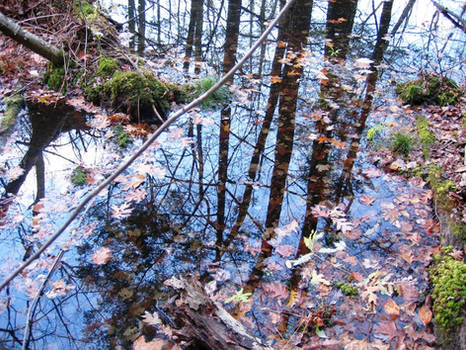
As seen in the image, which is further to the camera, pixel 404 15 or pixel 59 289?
pixel 404 15

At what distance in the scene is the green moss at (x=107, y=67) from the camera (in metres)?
5.80

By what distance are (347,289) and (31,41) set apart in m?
6.14

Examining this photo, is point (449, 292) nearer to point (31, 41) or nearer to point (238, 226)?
point (238, 226)

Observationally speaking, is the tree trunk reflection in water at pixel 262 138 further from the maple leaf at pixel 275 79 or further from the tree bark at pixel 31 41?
→ the tree bark at pixel 31 41

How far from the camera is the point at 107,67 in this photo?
584 cm

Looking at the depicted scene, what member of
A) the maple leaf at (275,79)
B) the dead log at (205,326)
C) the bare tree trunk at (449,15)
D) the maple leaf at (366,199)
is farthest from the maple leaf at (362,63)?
the dead log at (205,326)

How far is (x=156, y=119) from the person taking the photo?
545 centimetres

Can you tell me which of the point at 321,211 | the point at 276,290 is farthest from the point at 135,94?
the point at 276,290

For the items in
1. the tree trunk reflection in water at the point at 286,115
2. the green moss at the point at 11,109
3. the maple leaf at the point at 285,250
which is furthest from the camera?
the green moss at the point at 11,109

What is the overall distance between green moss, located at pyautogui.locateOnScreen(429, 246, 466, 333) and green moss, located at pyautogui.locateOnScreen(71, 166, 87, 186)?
12.8 ft

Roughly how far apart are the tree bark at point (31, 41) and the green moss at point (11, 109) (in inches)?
35.5

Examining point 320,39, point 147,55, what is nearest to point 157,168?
point 147,55

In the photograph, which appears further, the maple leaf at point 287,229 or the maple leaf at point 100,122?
the maple leaf at point 100,122

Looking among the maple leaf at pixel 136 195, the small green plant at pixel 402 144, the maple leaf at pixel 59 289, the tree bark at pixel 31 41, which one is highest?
the tree bark at pixel 31 41
